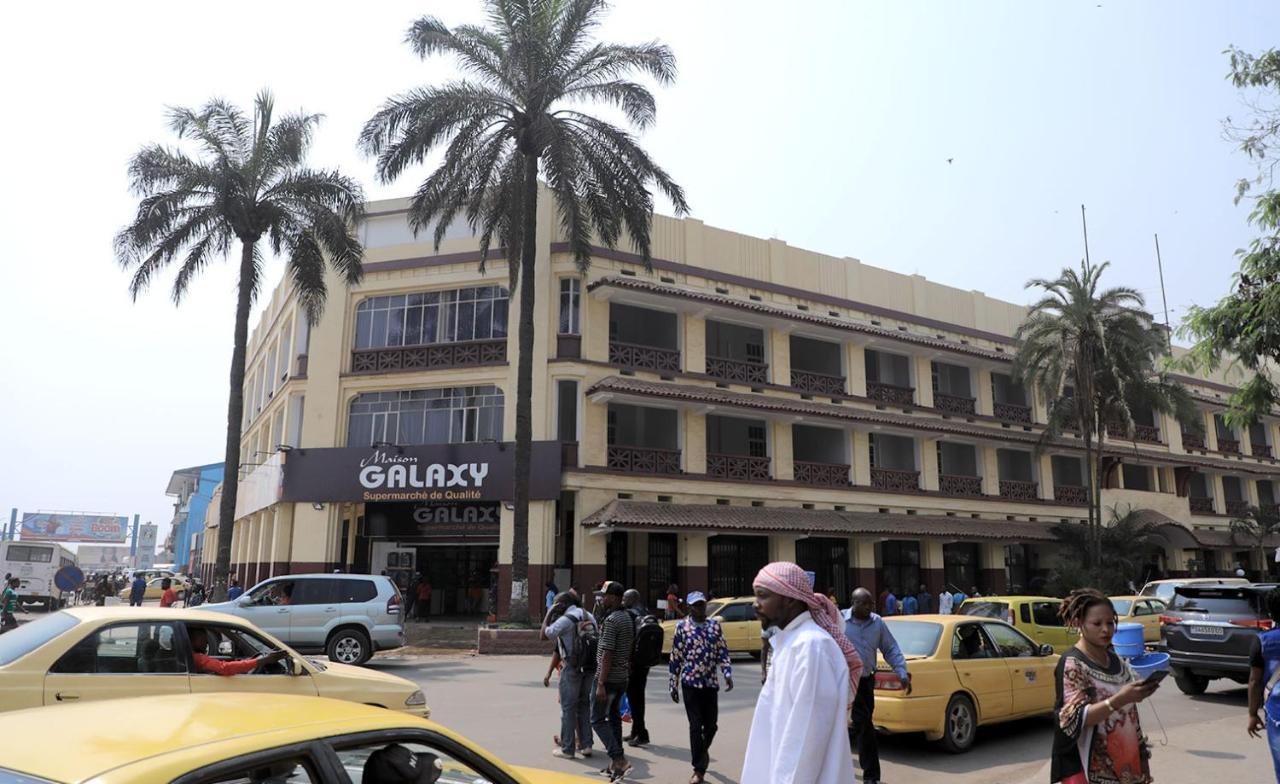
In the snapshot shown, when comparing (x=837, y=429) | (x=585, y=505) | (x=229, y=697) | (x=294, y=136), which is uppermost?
(x=294, y=136)

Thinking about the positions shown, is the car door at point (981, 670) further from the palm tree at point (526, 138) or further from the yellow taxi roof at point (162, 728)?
the palm tree at point (526, 138)

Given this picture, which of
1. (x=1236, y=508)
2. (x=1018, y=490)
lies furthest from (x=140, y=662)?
(x=1236, y=508)

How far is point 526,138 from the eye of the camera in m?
23.0

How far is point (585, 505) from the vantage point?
25328 mm

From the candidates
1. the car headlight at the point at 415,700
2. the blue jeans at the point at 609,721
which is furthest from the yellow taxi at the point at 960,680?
the car headlight at the point at 415,700

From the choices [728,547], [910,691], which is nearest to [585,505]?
[728,547]

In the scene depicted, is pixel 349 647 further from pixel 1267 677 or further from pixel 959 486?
pixel 959 486

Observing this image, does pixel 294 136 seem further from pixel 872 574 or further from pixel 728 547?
pixel 872 574

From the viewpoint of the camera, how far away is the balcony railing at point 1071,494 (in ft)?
121

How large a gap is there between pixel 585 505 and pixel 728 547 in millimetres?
5854

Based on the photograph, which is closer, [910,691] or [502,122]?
[910,691]

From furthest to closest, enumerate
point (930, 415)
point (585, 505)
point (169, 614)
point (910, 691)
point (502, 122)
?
point (930, 415) → point (585, 505) → point (502, 122) → point (910, 691) → point (169, 614)

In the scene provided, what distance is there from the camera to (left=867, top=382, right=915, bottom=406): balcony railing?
106 ft

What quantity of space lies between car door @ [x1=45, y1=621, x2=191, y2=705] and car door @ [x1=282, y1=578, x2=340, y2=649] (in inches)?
365
